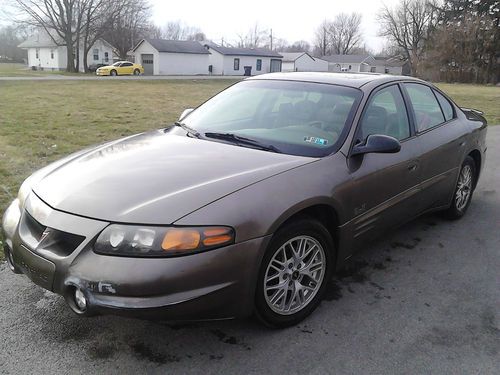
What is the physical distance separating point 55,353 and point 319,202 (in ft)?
5.78

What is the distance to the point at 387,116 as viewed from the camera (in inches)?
149

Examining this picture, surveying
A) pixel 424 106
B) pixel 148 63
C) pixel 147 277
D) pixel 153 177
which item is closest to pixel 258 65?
pixel 148 63

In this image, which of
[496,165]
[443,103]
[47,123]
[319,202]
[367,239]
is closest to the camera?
[319,202]

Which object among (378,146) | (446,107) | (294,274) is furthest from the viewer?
(446,107)

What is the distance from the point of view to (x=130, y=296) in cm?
224

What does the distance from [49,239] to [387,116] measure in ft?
8.88

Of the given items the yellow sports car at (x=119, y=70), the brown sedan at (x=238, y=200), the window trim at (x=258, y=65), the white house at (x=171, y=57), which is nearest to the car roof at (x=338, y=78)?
the brown sedan at (x=238, y=200)

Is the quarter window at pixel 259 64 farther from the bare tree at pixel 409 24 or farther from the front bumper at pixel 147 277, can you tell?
the front bumper at pixel 147 277

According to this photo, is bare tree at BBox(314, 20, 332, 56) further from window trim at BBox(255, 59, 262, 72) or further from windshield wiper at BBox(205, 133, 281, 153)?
windshield wiper at BBox(205, 133, 281, 153)

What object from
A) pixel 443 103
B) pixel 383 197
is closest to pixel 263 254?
pixel 383 197

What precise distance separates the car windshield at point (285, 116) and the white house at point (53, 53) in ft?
177

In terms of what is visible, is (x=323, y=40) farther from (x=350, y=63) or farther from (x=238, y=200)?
(x=238, y=200)

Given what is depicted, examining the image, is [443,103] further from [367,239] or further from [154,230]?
[154,230]

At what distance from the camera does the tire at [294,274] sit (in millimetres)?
2678
